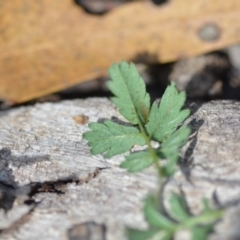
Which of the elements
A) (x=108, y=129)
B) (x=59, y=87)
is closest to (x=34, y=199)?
(x=108, y=129)

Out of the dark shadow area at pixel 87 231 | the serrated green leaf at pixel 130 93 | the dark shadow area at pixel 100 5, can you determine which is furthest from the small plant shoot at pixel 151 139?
the dark shadow area at pixel 100 5

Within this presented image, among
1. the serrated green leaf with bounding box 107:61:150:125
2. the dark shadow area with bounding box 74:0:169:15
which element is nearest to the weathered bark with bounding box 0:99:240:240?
the serrated green leaf with bounding box 107:61:150:125

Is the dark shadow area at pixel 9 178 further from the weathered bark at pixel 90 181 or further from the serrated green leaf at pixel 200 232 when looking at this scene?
the serrated green leaf at pixel 200 232

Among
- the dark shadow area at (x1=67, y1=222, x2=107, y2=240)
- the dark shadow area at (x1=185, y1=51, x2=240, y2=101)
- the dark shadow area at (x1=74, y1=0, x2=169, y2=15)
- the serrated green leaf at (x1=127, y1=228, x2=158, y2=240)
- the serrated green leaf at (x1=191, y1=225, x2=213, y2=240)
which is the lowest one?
the serrated green leaf at (x1=191, y1=225, x2=213, y2=240)

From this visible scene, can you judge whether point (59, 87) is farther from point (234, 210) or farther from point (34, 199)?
point (234, 210)

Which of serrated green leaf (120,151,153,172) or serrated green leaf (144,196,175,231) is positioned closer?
serrated green leaf (144,196,175,231)

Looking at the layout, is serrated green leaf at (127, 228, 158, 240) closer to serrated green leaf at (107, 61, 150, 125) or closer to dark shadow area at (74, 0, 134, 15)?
serrated green leaf at (107, 61, 150, 125)
